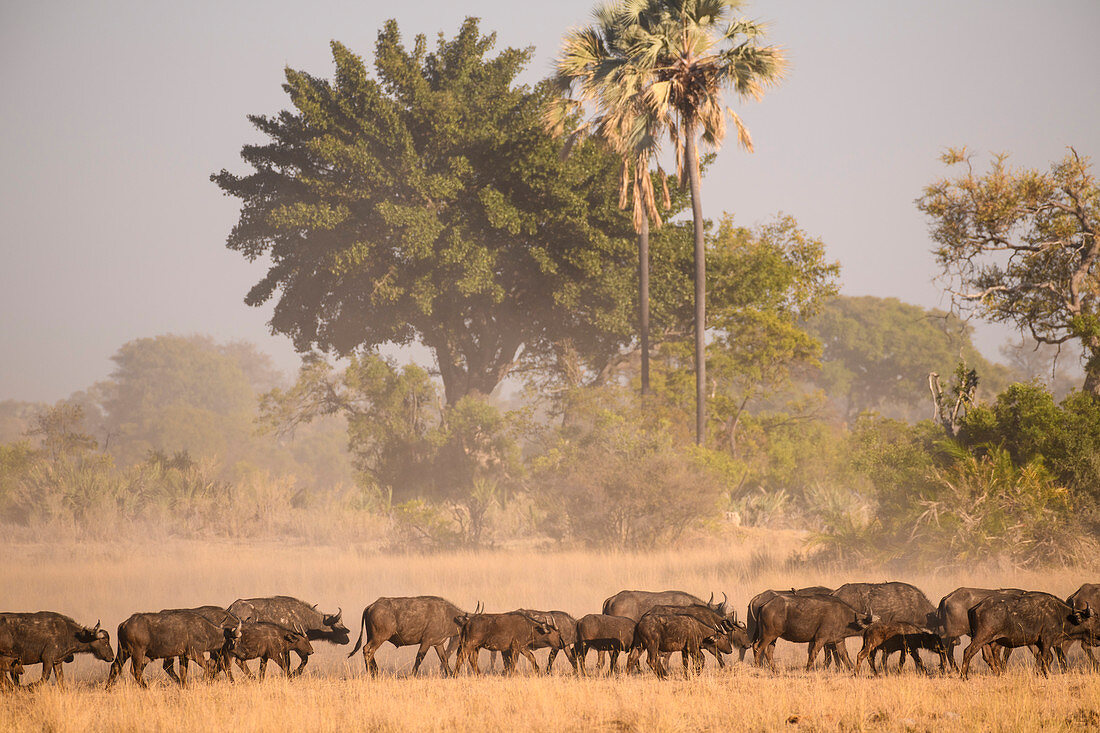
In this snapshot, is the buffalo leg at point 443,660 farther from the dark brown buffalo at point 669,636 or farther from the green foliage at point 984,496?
the green foliage at point 984,496

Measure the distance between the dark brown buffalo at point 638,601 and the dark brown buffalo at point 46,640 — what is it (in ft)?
19.3

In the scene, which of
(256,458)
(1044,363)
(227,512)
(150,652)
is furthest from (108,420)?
(1044,363)

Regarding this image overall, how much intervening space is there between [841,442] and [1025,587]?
19342 millimetres

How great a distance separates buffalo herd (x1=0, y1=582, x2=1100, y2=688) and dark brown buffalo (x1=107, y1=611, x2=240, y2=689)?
11 mm

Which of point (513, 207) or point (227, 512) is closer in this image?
point (227, 512)

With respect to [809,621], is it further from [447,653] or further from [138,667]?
[138,667]

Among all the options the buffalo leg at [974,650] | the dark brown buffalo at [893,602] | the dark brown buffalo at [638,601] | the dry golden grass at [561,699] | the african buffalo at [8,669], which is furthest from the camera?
the dark brown buffalo at [638,601]

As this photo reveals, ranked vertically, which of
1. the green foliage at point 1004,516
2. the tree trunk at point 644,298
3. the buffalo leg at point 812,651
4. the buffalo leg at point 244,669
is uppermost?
the tree trunk at point 644,298

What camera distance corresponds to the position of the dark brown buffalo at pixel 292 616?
10445 mm

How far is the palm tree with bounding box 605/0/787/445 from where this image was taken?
23969 millimetres

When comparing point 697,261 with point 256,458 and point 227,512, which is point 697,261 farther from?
point 256,458

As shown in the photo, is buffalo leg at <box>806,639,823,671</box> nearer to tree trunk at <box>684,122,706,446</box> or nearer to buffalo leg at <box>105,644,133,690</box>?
buffalo leg at <box>105,644,133,690</box>

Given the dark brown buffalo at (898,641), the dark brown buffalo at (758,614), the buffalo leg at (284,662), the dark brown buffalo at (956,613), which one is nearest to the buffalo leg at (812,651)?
the dark brown buffalo at (758,614)

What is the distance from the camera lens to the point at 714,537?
22.2 metres
